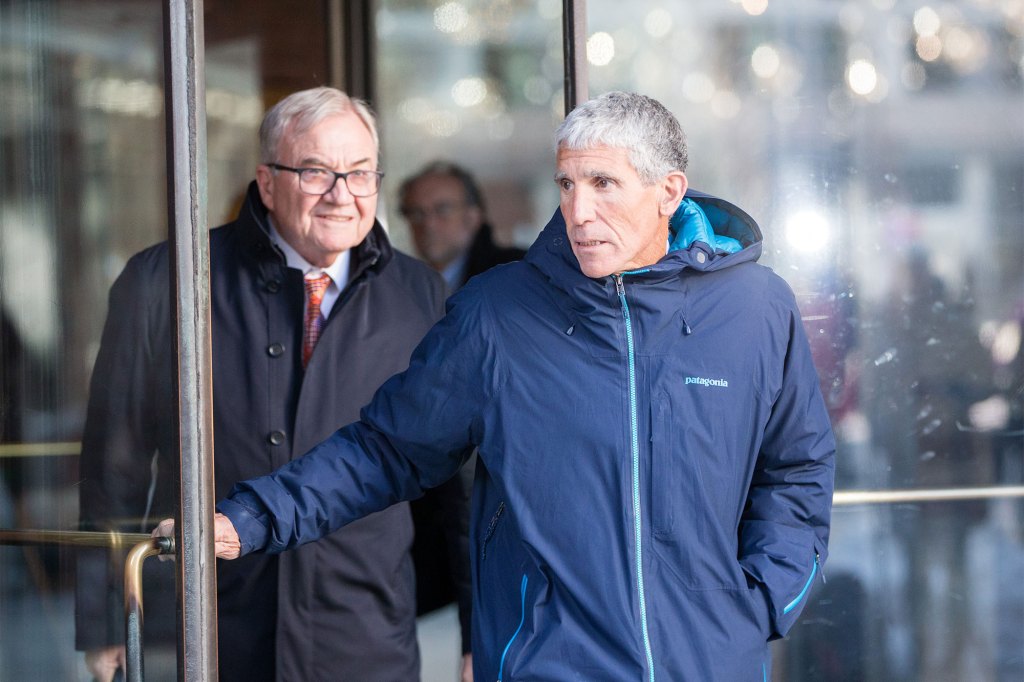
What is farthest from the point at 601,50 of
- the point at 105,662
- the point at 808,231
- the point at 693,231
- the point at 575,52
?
the point at 105,662

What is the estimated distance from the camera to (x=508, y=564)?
1.92m

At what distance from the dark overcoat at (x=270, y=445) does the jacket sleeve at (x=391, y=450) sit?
444 millimetres

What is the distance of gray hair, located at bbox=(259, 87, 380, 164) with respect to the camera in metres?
2.55

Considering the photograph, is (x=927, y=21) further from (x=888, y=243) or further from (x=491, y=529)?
(x=491, y=529)

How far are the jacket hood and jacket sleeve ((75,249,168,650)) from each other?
0.78m

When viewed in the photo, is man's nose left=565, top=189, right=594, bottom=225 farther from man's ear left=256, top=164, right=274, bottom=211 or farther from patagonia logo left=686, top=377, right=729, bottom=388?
man's ear left=256, top=164, right=274, bottom=211

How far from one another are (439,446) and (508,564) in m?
0.23

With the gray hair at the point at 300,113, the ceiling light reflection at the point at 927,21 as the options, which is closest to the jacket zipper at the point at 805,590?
the gray hair at the point at 300,113

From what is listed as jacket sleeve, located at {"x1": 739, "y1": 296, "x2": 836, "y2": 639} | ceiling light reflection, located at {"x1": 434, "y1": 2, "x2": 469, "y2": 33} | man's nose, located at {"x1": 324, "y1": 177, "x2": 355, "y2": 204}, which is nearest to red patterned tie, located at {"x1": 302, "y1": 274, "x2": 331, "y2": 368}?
man's nose, located at {"x1": 324, "y1": 177, "x2": 355, "y2": 204}

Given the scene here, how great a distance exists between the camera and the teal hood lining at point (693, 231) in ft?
6.66

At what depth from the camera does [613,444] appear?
1856 millimetres

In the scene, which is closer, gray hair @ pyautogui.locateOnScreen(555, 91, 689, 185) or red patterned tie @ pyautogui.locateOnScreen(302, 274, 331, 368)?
gray hair @ pyautogui.locateOnScreen(555, 91, 689, 185)

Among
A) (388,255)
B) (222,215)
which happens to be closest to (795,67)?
(388,255)

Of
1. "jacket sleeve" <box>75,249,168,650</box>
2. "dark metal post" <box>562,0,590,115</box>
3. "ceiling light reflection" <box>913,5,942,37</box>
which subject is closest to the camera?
"jacket sleeve" <box>75,249,168,650</box>
